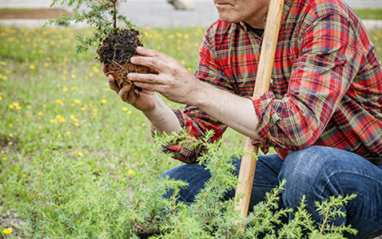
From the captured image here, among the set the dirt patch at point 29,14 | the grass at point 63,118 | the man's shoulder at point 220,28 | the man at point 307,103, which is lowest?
the grass at point 63,118

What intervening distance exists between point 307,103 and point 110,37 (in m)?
0.85

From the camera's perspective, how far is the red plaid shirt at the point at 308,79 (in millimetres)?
1771

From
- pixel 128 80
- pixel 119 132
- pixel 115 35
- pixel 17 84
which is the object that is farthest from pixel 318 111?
pixel 17 84

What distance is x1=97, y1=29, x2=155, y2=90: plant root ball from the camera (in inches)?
69.1

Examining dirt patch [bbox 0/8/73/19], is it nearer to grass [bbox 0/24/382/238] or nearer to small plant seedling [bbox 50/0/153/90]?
grass [bbox 0/24/382/238]

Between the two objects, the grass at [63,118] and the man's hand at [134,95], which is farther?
the grass at [63,118]

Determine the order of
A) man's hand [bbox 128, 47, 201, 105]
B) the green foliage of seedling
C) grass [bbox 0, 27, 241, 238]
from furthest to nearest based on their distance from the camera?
grass [bbox 0, 27, 241, 238]
the green foliage of seedling
man's hand [bbox 128, 47, 201, 105]

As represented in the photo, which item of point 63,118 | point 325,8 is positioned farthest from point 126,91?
point 63,118

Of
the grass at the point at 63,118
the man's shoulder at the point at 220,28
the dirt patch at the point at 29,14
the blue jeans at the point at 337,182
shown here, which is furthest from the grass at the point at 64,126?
the dirt patch at the point at 29,14

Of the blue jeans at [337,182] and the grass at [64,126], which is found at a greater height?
the blue jeans at [337,182]

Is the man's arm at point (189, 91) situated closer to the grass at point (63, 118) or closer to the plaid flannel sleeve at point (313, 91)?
the plaid flannel sleeve at point (313, 91)

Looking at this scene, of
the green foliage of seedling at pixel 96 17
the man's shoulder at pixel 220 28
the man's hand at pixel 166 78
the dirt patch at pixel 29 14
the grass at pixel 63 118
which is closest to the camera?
the man's hand at pixel 166 78

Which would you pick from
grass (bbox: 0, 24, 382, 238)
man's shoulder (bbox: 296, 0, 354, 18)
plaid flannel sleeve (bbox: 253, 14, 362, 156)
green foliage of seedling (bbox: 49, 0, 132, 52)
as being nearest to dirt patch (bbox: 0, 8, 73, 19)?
grass (bbox: 0, 24, 382, 238)

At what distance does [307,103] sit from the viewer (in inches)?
69.4
